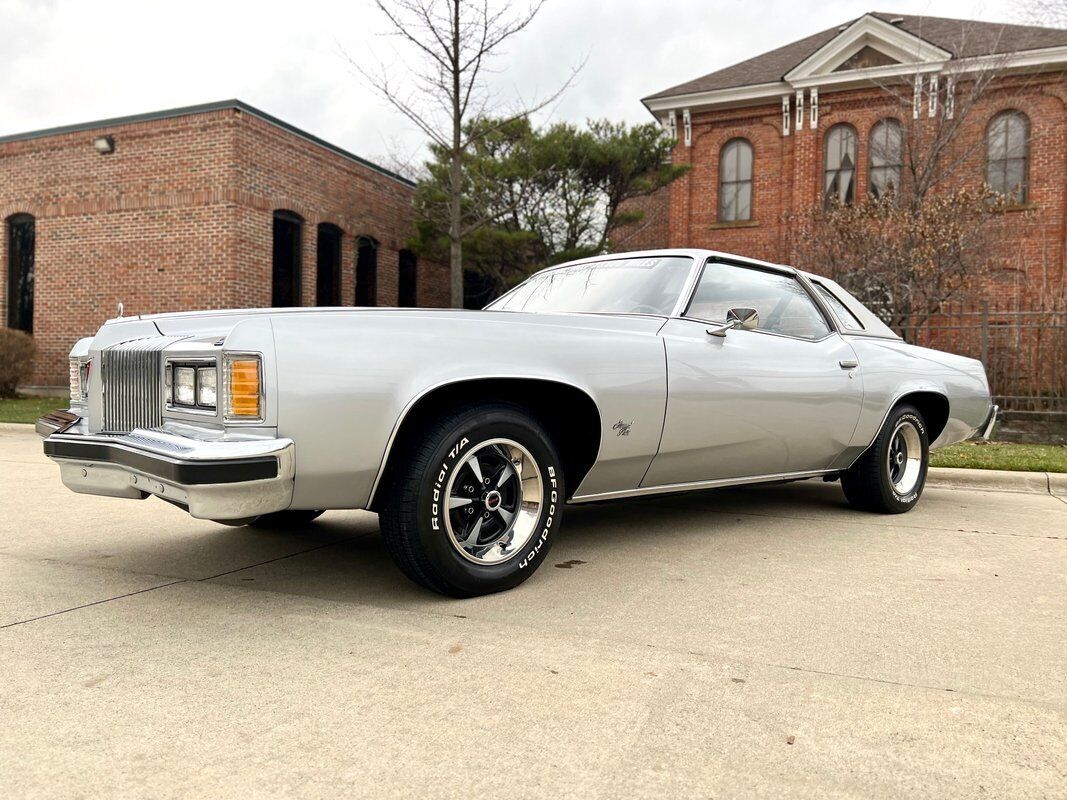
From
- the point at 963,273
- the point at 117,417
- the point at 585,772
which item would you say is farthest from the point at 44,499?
the point at 963,273

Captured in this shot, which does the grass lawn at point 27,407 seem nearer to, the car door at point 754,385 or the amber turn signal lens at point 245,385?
the amber turn signal lens at point 245,385

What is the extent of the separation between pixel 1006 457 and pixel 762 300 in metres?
4.60

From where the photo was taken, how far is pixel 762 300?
4.77 metres

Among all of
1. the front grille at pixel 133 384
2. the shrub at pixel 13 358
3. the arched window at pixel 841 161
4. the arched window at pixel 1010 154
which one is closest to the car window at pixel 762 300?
the front grille at pixel 133 384

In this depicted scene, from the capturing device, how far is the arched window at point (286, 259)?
52.7 feet

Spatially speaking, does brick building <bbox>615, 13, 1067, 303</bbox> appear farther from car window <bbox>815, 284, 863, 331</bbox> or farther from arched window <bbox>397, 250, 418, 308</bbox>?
car window <bbox>815, 284, 863, 331</bbox>

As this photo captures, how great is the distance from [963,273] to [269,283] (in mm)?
12297

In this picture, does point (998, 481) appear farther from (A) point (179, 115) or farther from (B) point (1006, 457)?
(A) point (179, 115)

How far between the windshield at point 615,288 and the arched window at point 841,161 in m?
19.0

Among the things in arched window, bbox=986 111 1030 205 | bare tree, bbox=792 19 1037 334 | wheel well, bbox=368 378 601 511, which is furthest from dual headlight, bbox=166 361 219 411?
arched window, bbox=986 111 1030 205

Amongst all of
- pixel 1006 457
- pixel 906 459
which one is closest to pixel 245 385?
pixel 906 459

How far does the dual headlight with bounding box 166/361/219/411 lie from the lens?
9.83 ft

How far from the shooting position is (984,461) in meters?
7.60

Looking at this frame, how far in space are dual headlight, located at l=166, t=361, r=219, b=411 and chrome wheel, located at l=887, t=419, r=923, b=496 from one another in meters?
4.23
